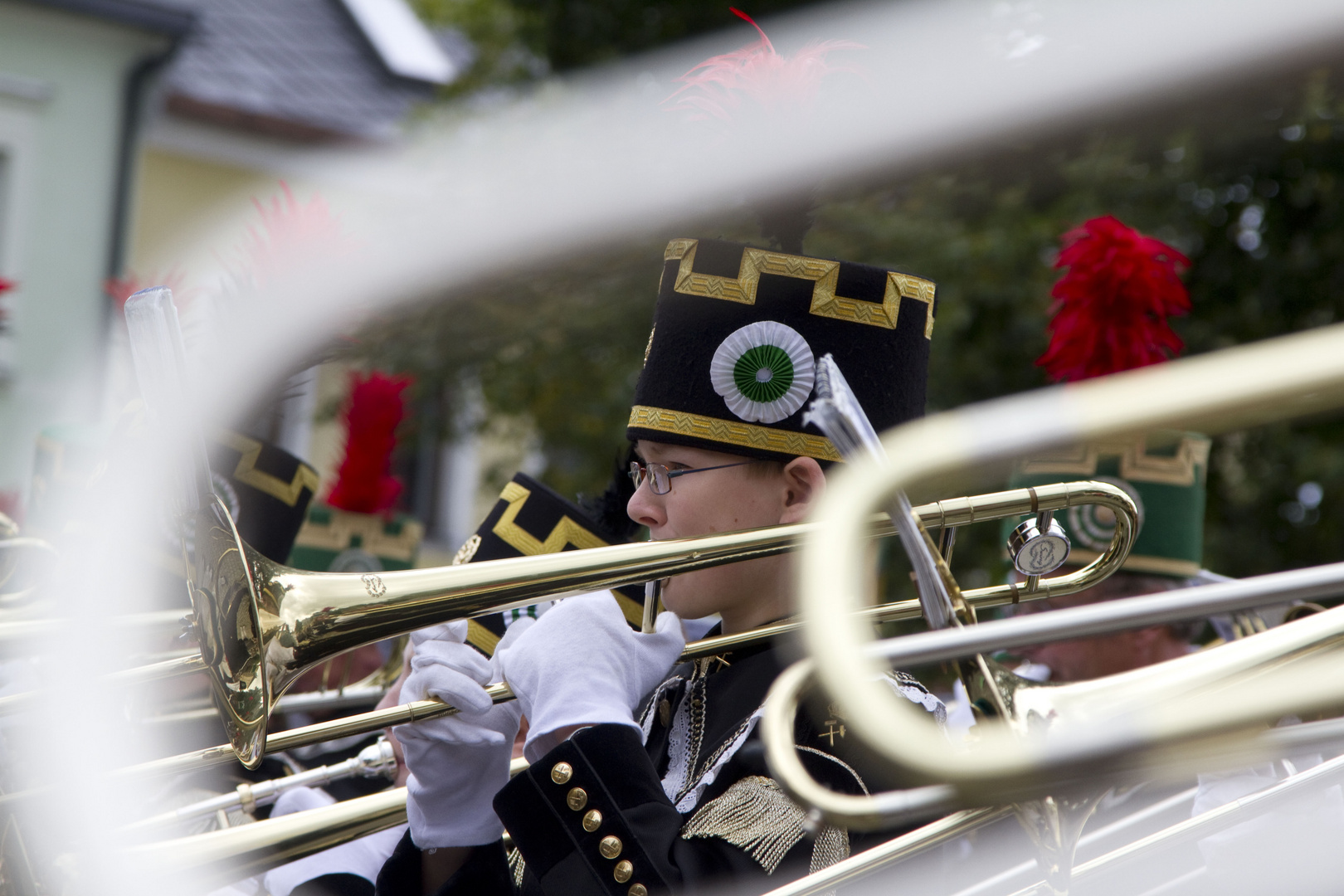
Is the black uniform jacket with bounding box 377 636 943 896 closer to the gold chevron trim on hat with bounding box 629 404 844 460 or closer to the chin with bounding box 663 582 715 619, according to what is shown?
the chin with bounding box 663 582 715 619

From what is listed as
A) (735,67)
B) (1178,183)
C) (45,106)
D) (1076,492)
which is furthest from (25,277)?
(1076,492)

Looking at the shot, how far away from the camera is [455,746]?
1.96 metres

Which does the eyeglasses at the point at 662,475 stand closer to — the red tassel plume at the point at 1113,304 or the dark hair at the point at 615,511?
the dark hair at the point at 615,511

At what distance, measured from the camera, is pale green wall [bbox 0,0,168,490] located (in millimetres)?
8914

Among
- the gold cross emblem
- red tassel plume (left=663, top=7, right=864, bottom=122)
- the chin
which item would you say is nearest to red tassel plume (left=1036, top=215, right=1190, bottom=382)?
red tassel plume (left=663, top=7, right=864, bottom=122)

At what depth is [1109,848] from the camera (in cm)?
205

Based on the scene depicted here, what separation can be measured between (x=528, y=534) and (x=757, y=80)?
38.5 inches

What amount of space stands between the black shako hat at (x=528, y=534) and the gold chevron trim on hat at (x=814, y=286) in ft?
1.99

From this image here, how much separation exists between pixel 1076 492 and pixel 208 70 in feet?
32.8

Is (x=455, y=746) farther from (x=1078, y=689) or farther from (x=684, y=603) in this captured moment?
(x=1078, y=689)

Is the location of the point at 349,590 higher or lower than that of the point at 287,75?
lower

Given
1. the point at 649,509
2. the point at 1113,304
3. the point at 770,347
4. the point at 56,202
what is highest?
the point at 56,202

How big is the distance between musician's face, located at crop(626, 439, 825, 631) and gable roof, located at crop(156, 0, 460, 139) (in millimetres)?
8607

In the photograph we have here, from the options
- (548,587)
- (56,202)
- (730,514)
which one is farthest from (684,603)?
(56,202)
